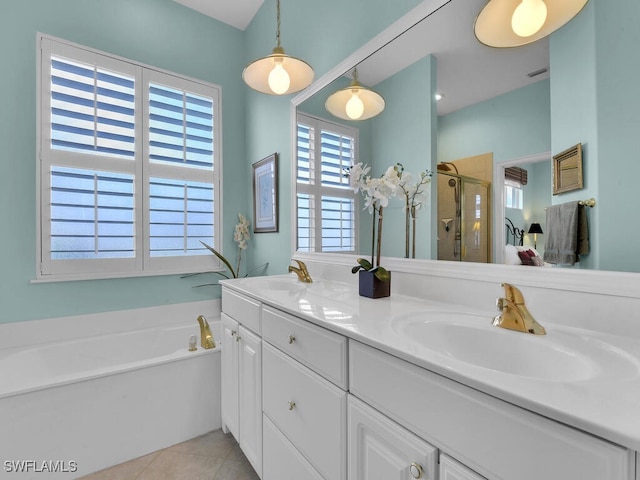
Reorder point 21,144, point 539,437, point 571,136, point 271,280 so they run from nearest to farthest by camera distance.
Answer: point 539,437, point 571,136, point 271,280, point 21,144

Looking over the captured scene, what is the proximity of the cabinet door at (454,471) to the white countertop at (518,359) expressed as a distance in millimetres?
159

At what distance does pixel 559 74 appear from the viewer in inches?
33.0

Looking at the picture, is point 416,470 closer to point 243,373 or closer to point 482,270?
point 482,270

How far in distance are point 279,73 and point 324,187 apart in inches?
25.5

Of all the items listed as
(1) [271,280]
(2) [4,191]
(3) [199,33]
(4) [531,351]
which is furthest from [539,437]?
(3) [199,33]

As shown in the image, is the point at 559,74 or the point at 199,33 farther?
the point at 199,33

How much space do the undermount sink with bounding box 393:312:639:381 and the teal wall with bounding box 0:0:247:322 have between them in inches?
85.7

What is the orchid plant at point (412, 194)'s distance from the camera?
120 centimetres

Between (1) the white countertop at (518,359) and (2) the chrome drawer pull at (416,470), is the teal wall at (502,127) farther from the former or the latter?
(2) the chrome drawer pull at (416,470)

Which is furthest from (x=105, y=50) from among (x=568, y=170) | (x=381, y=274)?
(x=568, y=170)

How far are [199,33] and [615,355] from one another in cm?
317

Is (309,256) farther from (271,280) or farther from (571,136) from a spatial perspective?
(571,136)

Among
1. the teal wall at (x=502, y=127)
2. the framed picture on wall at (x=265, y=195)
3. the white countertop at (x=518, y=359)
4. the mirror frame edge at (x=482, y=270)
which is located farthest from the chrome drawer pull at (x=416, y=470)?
the framed picture on wall at (x=265, y=195)

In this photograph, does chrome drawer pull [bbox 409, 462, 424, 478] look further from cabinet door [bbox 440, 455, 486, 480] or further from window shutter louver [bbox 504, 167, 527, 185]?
window shutter louver [bbox 504, 167, 527, 185]
